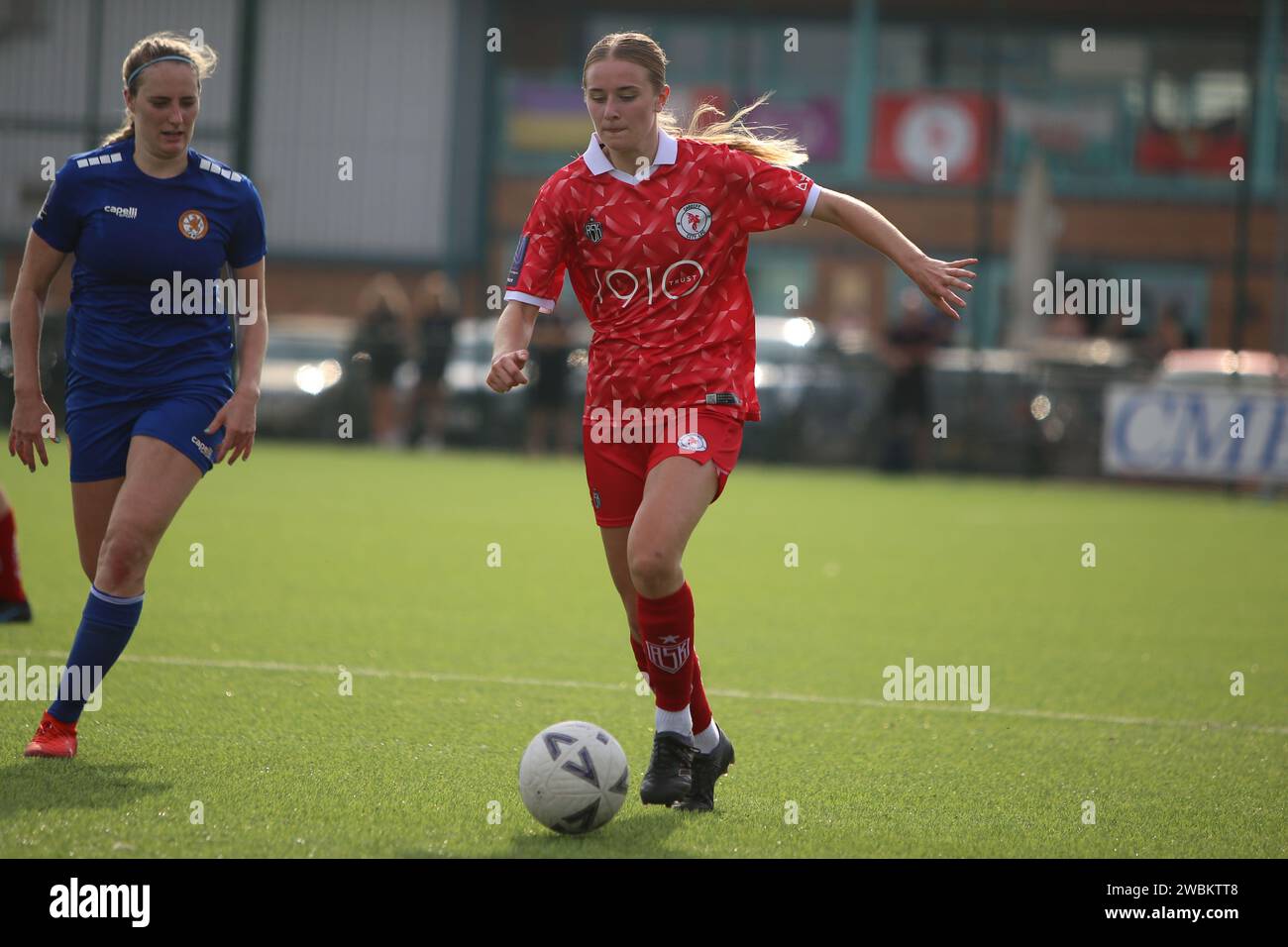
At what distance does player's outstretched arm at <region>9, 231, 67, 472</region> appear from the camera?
5.47 m

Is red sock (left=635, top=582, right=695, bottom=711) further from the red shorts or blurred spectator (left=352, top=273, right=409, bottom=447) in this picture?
blurred spectator (left=352, top=273, right=409, bottom=447)

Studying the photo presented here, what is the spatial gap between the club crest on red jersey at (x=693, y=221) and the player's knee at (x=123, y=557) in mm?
1905

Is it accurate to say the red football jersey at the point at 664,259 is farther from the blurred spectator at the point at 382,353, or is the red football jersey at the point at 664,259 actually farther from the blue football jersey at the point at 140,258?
the blurred spectator at the point at 382,353

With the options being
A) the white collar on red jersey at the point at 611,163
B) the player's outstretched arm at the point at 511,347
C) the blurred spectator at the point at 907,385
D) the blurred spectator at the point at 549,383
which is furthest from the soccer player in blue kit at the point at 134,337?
the blurred spectator at the point at 907,385

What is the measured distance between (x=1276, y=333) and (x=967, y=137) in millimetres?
14539

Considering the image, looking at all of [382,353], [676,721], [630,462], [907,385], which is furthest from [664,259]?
[382,353]

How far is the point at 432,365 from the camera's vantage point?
2184cm

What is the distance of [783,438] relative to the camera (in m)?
21.8

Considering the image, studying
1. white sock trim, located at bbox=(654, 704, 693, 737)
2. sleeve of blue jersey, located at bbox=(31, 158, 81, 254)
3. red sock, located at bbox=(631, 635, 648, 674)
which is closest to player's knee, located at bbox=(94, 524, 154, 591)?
sleeve of blue jersey, located at bbox=(31, 158, 81, 254)

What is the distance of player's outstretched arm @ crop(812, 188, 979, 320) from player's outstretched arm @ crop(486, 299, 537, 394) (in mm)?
934

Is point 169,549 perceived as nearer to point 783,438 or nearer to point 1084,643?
point 1084,643

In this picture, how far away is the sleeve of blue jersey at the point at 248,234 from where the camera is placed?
5645mm
